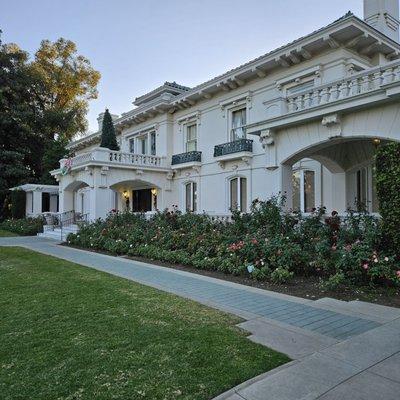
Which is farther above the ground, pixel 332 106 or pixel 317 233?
pixel 332 106

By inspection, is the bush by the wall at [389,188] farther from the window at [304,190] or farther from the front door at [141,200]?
the front door at [141,200]

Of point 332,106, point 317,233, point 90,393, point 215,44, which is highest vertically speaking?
point 215,44

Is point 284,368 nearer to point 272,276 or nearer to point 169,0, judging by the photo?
point 272,276

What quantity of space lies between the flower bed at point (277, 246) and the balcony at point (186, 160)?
6952mm

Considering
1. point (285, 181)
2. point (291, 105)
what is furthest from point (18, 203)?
point (291, 105)

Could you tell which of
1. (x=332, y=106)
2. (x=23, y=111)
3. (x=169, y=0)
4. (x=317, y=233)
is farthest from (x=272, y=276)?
(x=23, y=111)

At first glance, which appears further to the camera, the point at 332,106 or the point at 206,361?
the point at 332,106

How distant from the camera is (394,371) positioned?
3.44 metres

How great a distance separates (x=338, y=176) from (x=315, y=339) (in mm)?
9738

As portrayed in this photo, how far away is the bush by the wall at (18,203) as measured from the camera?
28.8m

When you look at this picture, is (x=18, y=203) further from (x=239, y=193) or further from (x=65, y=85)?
(x=239, y=193)

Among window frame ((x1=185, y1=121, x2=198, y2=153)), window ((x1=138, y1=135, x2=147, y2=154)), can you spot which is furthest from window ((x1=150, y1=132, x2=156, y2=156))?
window frame ((x1=185, y1=121, x2=198, y2=153))

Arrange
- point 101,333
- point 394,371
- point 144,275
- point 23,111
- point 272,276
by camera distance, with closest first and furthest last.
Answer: point 394,371 < point 101,333 < point 272,276 < point 144,275 < point 23,111

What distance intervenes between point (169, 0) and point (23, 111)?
23442mm
